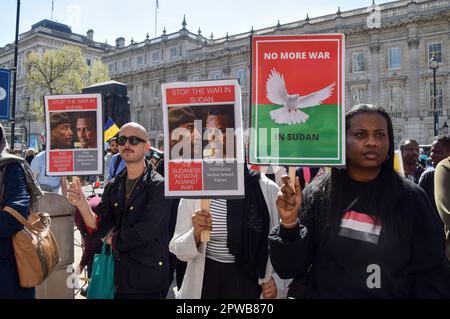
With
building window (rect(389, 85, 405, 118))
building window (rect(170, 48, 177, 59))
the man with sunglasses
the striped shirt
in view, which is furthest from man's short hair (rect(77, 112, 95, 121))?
building window (rect(170, 48, 177, 59))

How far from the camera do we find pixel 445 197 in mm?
2998

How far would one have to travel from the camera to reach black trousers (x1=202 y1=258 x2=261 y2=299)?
2.82 metres

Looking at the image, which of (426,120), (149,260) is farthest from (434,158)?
(426,120)

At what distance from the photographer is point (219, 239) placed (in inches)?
114

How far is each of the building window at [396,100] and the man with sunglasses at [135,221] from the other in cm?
3590

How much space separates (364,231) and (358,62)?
3896 centimetres

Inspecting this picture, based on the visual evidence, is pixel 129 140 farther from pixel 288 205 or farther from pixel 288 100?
pixel 288 205

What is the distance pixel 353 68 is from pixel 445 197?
37661 mm

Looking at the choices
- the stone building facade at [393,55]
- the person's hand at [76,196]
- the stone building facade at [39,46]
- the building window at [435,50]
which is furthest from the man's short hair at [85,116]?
the stone building facade at [39,46]

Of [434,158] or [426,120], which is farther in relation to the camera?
[426,120]

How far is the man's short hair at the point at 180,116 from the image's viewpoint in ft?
9.00

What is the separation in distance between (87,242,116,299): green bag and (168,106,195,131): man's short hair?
3.76ft

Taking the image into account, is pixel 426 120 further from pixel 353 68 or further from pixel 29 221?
pixel 29 221
